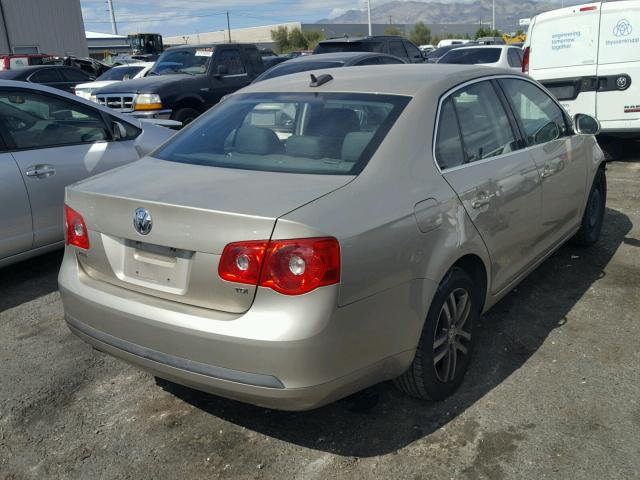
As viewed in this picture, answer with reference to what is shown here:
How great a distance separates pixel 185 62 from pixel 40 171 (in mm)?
7471

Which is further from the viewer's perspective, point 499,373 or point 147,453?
point 499,373

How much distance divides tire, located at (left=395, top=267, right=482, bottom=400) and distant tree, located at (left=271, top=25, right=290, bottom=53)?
81636 mm

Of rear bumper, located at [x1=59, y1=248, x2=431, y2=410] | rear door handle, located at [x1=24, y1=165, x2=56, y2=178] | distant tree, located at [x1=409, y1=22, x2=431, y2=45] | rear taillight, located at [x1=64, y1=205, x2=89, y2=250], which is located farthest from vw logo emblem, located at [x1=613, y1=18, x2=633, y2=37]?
distant tree, located at [x1=409, y1=22, x2=431, y2=45]

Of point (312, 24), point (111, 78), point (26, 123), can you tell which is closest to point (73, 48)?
point (111, 78)

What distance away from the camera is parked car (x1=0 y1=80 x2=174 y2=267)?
4707 mm

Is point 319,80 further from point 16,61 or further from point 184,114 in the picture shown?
point 16,61

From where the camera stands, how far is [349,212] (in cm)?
252

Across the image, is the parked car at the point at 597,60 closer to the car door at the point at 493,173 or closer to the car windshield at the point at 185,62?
the car door at the point at 493,173

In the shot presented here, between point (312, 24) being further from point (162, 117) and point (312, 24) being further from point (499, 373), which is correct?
point (499, 373)

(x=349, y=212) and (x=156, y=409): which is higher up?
(x=349, y=212)

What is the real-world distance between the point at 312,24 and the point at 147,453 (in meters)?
93.5

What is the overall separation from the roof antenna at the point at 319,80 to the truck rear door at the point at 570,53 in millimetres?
5562

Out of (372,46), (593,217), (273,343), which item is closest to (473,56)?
(372,46)

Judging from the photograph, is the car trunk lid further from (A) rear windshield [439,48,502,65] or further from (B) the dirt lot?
(A) rear windshield [439,48,502,65]
